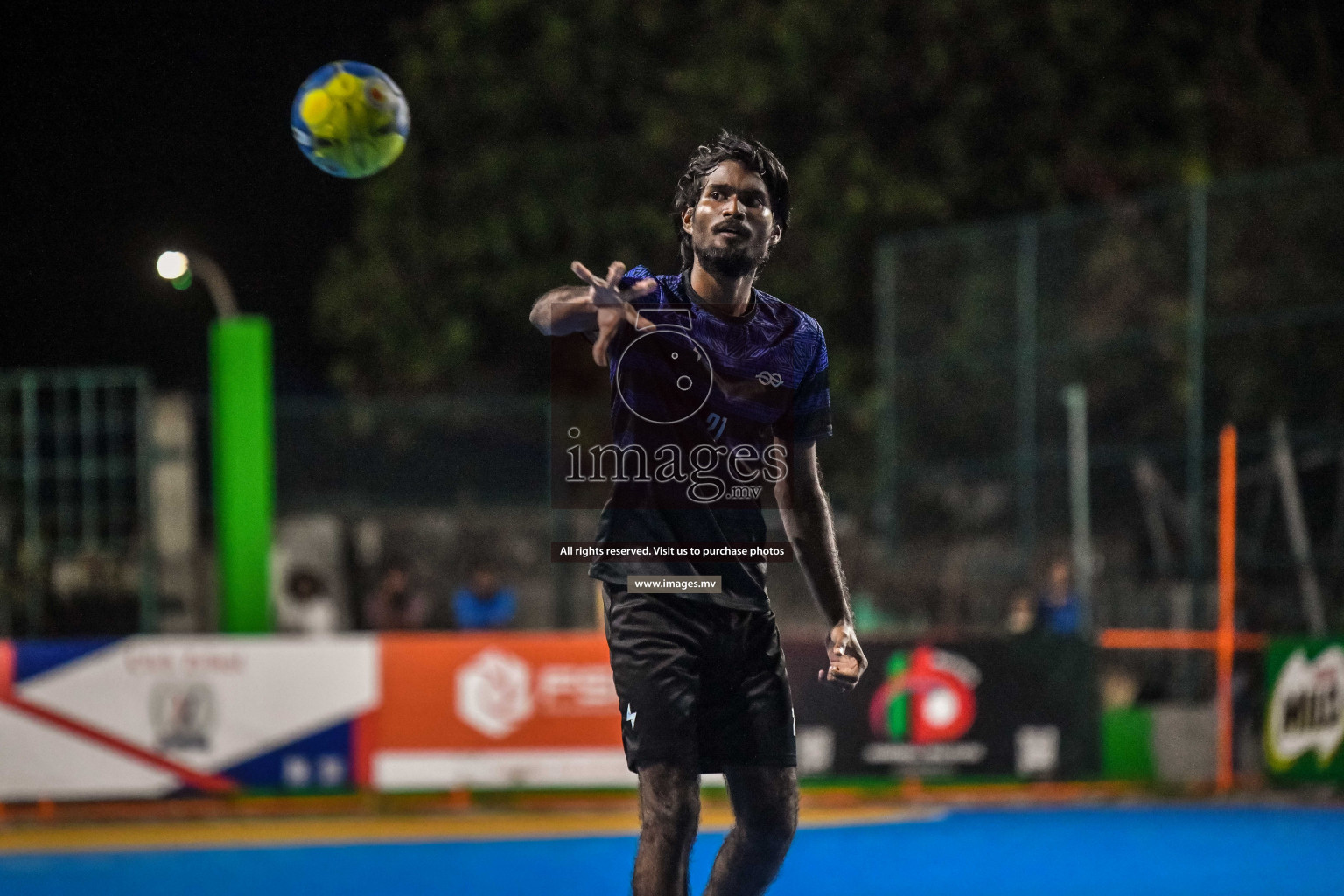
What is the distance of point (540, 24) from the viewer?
2934 centimetres

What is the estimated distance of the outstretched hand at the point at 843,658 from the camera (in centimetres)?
527

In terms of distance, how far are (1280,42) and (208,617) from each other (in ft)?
57.6

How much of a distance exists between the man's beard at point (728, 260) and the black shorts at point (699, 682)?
3.10ft

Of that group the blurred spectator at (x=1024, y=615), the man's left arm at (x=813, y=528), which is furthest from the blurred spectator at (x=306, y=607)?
the man's left arm at (x=813, y=528)

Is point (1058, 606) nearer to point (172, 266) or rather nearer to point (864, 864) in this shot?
point (864, 864)

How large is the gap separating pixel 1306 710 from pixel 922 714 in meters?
2.91

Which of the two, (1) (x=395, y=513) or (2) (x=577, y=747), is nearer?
(2) (x=577, y=747)

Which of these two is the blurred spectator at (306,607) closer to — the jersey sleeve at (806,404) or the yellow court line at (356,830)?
the yellow court line at (356,830)

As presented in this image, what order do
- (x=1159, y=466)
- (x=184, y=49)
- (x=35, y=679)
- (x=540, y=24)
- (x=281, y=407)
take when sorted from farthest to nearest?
(x=540, y=24) < (x=184, y=49) < (x=281, y=407) < (x=1159, y=466) < (x=35, y=679)

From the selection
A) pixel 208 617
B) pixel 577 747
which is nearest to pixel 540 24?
pixel 208 617

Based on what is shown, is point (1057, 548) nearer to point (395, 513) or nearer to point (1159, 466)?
point (1159, 466)

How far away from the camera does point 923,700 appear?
43.7ft

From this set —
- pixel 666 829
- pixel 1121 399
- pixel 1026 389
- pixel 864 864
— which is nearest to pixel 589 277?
pixel 666 829

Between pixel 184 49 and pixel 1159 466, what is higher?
pixel 184 49
